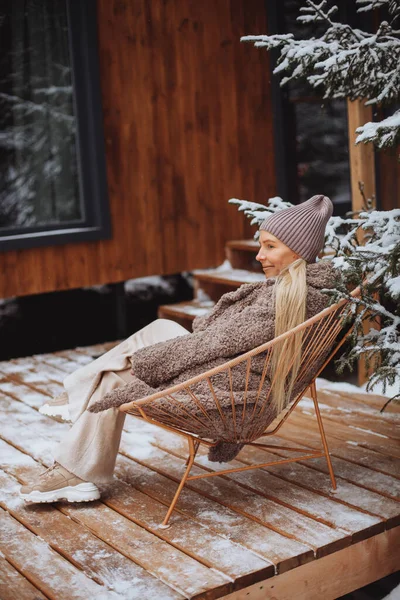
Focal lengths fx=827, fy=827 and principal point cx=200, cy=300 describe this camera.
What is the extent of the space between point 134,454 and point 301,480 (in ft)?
2.51

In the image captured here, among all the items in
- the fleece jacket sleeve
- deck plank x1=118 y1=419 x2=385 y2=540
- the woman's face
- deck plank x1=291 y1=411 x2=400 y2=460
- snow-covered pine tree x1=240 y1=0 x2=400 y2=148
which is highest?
snow-covered pine tree x1=240 y1=0 x2=400 y2=148

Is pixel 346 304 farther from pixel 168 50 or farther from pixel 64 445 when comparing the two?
pixel 168 50

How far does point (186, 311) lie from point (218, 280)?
0.29 m

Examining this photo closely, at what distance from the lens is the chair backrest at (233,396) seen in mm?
2680

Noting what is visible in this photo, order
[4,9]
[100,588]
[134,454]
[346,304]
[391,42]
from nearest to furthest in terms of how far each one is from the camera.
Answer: [100,588] → [346,304] → [391,42] → [134,454] → [4,9]

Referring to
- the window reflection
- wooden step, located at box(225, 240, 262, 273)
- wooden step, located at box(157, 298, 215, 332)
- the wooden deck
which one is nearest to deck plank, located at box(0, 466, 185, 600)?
the wooden deck

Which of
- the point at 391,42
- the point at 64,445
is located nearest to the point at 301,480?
the point at 64,445

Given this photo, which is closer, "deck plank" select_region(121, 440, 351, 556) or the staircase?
"deck plank" select_region(121, 440, 351, 556)

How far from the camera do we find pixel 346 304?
114 inches

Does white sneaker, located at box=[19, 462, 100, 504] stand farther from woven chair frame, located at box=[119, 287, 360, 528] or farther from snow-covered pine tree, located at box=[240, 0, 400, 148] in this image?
snow-covered pine tree, located at box=[240, 0, 400, 148]

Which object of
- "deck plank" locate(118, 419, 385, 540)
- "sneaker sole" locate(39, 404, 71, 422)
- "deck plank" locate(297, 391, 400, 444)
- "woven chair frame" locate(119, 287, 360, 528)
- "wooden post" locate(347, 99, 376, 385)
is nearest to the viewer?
"woven chair frame" locate(119, 287, 360, 528)

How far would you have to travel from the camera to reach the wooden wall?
5582 mm

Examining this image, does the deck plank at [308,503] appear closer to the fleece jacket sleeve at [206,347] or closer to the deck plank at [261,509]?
the deck plank at [261,509]

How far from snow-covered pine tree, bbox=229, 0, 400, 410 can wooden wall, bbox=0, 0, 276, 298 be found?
250 centimetres
